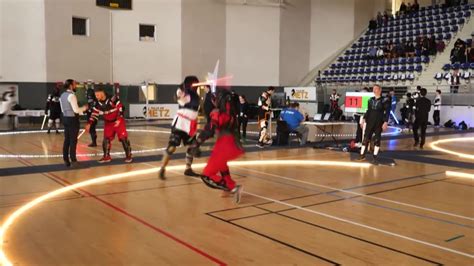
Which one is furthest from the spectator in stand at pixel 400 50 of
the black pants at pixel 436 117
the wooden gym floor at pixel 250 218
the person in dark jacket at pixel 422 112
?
the wooden gym floor at pixel 250 218

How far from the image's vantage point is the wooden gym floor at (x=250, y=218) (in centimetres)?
459

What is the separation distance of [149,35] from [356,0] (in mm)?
14929

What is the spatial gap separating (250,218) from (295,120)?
26.2ft

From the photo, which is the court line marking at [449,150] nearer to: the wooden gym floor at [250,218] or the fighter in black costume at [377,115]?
the wooden gym floor at [250,218]

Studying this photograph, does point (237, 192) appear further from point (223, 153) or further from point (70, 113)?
point (70, 113)

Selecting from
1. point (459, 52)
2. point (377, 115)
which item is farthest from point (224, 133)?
point (459, 52)

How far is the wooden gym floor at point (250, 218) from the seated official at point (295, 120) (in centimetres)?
366

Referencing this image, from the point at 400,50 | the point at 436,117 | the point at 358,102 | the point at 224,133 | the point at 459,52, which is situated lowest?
the point at 436,117

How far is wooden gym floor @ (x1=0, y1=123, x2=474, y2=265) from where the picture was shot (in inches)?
181

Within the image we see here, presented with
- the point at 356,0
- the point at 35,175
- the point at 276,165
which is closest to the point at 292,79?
the point at 356,0

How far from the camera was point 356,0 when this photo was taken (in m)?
32.0

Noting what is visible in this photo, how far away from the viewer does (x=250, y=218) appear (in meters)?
5.95

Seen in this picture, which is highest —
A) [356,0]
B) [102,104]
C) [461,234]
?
[356,0]

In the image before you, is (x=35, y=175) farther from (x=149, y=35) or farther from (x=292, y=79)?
(x=292, y=79)
